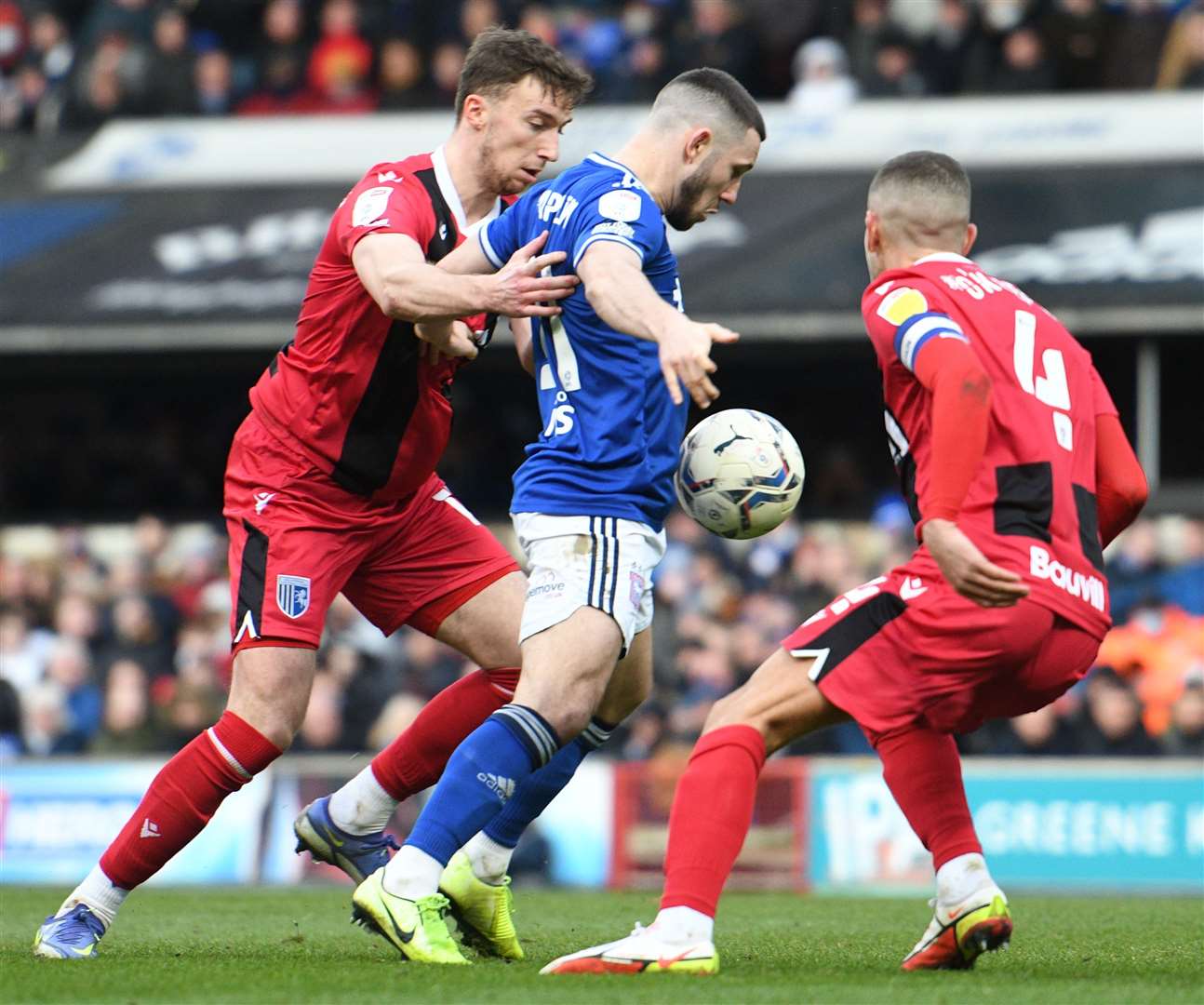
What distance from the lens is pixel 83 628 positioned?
1482 cm

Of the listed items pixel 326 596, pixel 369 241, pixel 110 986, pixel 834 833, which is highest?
pixel 369 241

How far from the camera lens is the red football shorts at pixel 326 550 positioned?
19.3 ft

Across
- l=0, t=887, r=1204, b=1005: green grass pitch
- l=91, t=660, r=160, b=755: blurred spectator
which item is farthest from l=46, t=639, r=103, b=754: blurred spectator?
l=0, t=887, r=1204, b=1005: green grass pitch

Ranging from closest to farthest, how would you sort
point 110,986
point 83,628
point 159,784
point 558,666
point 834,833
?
point 110,986 → point 558,666 → point 159,784 → point 834,833 → point 83,628

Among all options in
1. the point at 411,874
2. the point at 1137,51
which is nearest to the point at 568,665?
the point at 411,874

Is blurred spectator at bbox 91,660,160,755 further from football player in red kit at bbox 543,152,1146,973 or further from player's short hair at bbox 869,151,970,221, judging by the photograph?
player's short hair at bbox 869,151,970,221

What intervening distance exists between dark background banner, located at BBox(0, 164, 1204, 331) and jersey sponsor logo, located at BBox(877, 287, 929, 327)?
969 cm

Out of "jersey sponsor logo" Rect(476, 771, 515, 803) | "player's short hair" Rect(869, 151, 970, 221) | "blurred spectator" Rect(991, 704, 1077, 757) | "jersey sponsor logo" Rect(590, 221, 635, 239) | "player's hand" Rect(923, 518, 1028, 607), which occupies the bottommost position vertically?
"blurred spectator" Rect(991, 704, 1077, 757)

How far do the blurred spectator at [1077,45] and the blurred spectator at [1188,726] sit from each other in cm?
511

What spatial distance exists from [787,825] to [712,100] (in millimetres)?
6968

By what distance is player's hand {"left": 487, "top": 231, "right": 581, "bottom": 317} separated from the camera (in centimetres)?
521

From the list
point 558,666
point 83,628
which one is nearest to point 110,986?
point 558,666

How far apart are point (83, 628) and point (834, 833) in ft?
20.3

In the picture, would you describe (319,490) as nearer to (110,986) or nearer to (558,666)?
(558,666)
